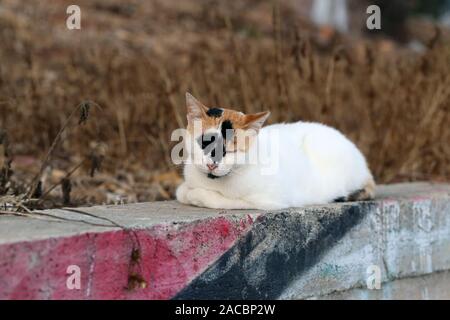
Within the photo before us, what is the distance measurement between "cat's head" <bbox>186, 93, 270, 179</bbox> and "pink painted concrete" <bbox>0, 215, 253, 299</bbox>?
21 centimetres

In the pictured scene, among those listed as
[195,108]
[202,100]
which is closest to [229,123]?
[195,108]

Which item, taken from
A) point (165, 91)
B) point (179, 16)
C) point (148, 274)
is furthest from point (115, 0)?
point (148, 274)

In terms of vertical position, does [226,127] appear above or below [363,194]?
above

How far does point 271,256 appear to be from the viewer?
279 centimetres

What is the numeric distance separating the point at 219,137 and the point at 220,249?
0.40 metres

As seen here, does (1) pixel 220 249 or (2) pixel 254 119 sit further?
(2) pixel 254 119

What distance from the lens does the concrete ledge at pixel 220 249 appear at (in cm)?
220

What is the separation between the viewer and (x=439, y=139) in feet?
15.6

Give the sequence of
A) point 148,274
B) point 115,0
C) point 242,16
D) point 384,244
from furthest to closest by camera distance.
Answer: point 242,16, point 115,0, point 384,244, point 148,274

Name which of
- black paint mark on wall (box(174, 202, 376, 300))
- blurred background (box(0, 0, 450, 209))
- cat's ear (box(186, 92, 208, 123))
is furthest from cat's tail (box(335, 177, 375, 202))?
blurred background (box(0, 0, 450, 209))

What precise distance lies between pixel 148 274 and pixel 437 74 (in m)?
3.12

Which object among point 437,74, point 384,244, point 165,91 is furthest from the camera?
point 437,74

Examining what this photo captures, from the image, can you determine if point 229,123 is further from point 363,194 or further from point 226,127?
point 363,194
